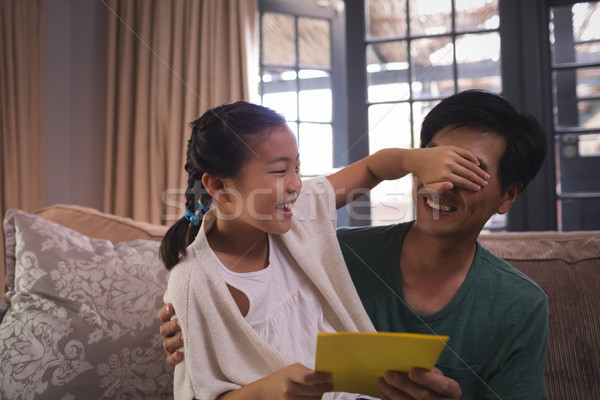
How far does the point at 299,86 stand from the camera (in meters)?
3.57

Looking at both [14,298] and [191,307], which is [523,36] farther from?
[14,298]

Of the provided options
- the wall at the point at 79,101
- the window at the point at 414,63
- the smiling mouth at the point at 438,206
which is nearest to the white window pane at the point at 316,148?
the window at the point at 414,63

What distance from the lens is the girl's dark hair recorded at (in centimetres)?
129

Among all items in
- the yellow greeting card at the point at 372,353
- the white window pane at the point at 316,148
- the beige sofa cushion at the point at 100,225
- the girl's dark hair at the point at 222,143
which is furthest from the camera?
the white window pane at the point at 316,148

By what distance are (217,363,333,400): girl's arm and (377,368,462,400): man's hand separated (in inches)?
4.0

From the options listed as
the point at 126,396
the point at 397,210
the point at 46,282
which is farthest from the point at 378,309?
the point at 397,210

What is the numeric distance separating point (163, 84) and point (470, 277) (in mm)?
2368

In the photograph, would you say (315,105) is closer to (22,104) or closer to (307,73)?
(307,73)

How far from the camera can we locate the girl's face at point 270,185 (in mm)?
1255

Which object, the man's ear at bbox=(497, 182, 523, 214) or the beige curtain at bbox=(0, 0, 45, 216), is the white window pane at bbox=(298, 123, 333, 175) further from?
the man's ear at bbox=(497, 182, 523, 214)

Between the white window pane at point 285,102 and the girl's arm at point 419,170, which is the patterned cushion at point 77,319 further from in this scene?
the white window pane at point 285,102

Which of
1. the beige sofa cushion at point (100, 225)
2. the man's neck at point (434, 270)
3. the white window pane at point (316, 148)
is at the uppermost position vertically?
the white window pane at point (316, 148)

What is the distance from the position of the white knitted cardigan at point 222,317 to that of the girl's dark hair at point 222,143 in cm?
5

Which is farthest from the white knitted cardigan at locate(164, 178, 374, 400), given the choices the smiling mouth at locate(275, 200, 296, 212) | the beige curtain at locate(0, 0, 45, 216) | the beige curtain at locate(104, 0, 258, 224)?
the beige curtain at locate(0, 0, 45, 216)
